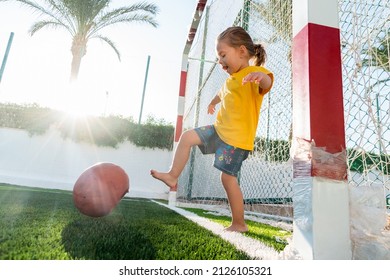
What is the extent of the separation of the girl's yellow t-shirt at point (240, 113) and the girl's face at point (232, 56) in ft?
0.28

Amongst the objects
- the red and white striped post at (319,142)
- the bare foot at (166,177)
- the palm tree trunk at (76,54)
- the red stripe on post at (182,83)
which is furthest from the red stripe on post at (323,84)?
the palm tree trunk at (76,54)

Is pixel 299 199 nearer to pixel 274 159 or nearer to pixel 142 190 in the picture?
pixel 274 159

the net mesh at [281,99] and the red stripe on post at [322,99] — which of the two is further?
the net mesh at [281,99]

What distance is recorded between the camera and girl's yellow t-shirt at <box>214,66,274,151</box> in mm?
2125

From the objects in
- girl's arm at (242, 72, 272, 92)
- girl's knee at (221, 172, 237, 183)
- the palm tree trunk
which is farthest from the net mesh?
the palm tree trunk

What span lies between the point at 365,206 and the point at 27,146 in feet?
44.1

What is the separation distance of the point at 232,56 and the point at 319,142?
1189 millimetres

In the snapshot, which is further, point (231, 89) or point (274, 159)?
point (274, 159)

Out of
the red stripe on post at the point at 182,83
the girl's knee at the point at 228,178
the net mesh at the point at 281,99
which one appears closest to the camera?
the net mesh at the point at 281,99

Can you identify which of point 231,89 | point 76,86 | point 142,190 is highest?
point 76,86

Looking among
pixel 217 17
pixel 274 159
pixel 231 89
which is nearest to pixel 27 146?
pixel 217 17

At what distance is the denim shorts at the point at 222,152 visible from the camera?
212 cm

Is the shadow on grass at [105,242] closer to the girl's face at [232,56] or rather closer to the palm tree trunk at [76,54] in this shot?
the girl's face at [232,56]

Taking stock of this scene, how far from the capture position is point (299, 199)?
1295 millimetres
